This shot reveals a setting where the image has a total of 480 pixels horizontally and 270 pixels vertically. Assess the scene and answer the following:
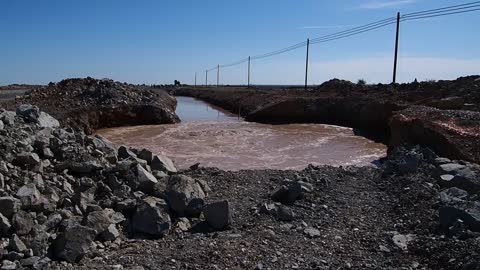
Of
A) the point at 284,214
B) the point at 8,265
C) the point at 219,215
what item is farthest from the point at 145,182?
the point at 8,265

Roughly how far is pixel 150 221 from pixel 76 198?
4.27ft

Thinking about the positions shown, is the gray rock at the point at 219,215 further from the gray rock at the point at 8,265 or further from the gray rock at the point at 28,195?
the gray rock at the point at 8,265

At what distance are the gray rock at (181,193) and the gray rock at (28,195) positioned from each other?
6.26ft

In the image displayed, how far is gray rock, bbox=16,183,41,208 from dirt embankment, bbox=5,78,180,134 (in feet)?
59.7

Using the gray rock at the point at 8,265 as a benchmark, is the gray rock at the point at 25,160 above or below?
above

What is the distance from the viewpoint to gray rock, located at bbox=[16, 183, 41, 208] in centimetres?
610

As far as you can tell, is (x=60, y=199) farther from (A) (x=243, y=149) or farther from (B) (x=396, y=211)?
(A) (x=243, y=149)

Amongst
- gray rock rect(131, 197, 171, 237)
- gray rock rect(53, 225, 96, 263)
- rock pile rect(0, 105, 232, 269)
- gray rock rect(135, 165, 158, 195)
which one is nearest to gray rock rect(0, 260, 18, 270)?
rock pile rect(0, 105, 232, 269)

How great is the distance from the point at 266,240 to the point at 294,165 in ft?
31.1

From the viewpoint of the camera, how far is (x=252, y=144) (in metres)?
20.4

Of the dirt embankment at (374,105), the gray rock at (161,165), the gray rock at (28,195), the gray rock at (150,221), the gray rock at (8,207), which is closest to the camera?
the gray rock at (8,207)

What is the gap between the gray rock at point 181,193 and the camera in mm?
6927

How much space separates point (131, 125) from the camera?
27.8 meters

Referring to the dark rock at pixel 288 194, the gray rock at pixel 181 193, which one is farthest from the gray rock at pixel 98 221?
the dark rock at pixel 288 194
